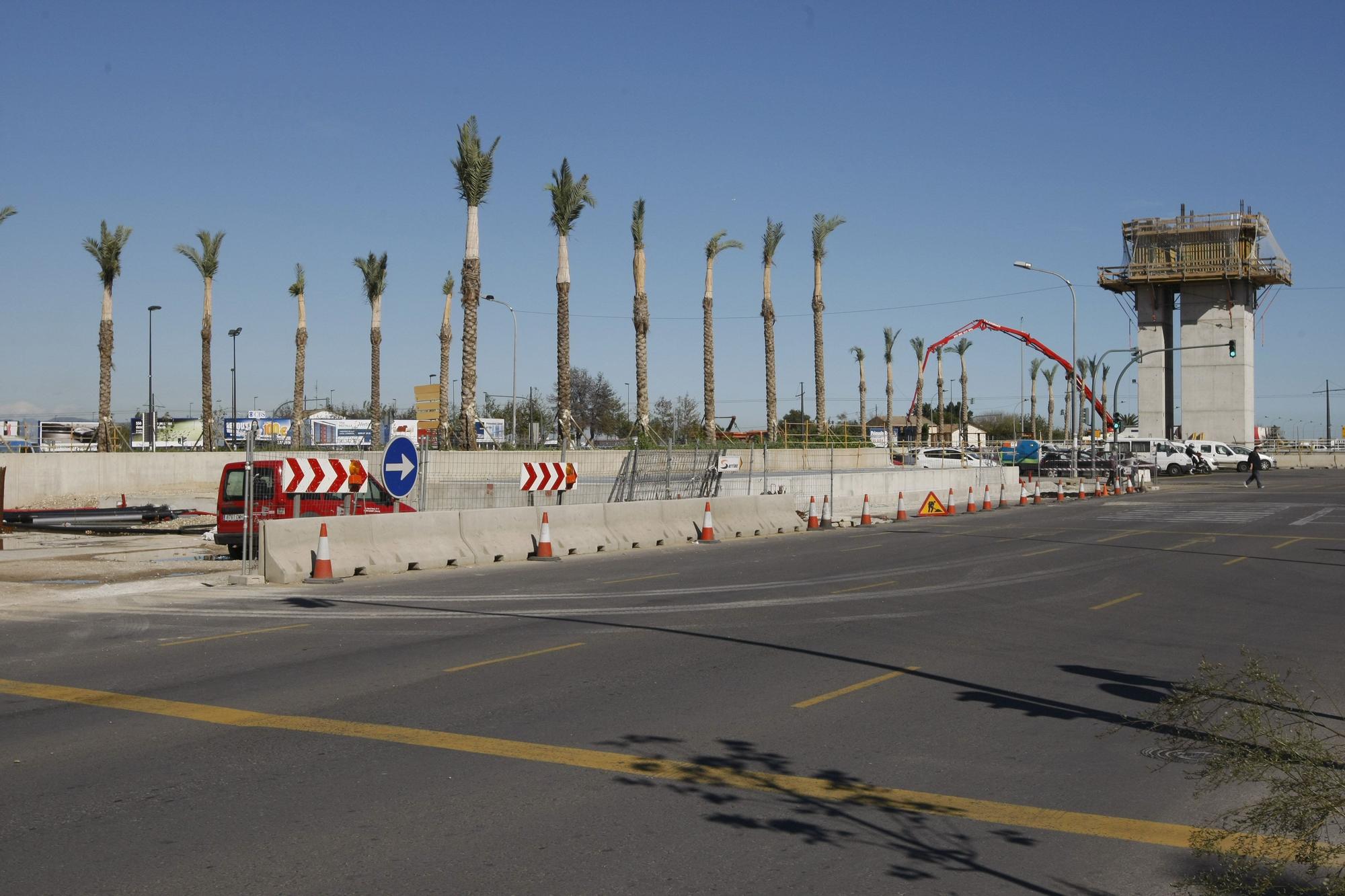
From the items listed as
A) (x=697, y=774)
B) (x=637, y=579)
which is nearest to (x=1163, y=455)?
(x=637, y=579)

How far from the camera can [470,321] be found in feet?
136

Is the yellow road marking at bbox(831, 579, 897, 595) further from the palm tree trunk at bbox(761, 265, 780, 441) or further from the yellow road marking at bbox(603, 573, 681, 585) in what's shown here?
the palm tree trunk at bbox(761, 265, 780, 441)

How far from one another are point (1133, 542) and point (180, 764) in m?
21.6

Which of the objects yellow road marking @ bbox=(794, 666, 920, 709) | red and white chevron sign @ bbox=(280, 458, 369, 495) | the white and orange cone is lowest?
yellow road marking @ bbox=(794, 666, 920, 709)

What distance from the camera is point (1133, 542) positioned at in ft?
81.3

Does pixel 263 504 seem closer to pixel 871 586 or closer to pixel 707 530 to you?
pixel 707 530

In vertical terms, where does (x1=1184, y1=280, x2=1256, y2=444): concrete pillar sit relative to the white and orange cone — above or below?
above

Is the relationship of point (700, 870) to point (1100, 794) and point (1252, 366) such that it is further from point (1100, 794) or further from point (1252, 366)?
point (1252, 366)

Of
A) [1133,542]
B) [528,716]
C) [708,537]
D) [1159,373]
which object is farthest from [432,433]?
[1159,373]

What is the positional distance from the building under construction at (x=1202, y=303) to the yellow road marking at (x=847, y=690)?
275ft

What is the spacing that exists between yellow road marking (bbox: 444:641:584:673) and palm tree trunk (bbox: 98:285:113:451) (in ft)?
135

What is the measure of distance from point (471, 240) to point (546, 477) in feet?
62.7

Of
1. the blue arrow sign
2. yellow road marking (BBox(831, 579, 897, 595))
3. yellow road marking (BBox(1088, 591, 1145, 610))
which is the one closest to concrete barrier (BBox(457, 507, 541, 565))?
the blue arrow sign

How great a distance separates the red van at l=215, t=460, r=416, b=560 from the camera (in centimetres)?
2078
